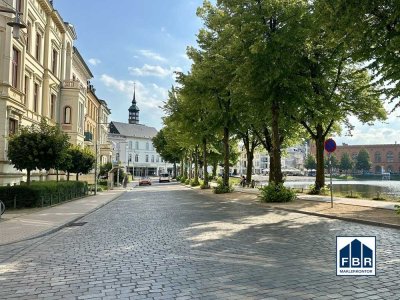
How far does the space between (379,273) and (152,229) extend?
744 cm

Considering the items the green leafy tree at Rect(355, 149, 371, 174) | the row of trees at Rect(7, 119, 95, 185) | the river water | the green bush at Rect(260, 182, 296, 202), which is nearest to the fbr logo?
the green bush at Rect(260, 182, 296, 202)

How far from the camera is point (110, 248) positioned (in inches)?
377

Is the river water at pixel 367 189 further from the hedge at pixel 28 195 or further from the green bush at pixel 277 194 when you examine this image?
the hedge at pixel 28 195

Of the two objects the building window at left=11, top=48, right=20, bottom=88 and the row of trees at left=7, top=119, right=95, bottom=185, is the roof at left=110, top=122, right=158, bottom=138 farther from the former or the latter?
the row of trees at left=7, top=119, right=95, bottom=185

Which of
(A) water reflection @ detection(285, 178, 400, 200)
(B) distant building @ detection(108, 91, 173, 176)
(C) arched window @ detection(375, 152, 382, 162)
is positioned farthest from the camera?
(C) arched window @ detection(375, 152, 382, 162)

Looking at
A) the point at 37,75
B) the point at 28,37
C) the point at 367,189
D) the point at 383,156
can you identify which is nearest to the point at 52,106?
the point at 37,75

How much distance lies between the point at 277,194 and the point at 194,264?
1501 centimetres

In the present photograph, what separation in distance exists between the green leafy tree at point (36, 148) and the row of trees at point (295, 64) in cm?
1020

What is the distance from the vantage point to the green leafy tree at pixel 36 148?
19.9 meters

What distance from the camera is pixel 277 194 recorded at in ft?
72.2

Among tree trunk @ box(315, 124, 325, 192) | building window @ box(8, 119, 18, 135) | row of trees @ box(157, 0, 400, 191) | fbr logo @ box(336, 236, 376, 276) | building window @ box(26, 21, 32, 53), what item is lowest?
fbr logo @ box(336, 236, 376, 276)

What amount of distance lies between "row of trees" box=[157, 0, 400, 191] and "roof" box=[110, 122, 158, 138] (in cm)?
8705

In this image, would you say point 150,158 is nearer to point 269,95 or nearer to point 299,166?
point 299,166

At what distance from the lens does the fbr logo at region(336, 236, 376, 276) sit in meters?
6.85
